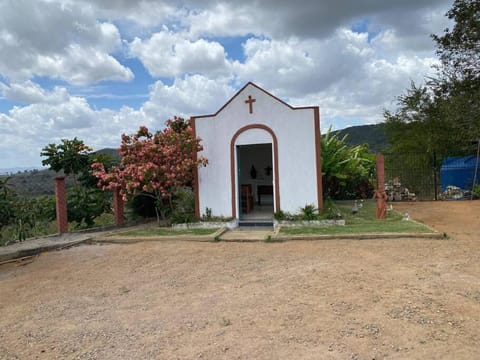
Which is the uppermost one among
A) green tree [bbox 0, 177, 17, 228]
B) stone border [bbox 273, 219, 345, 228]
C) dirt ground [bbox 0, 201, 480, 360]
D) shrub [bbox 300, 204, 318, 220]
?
green tree [bbox 0, 177, 17, 228]

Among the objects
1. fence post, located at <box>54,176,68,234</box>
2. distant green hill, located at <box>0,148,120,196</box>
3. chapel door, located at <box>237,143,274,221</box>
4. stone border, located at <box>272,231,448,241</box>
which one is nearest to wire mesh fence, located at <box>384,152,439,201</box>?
chapel door, located at <box>237,143,274,221</box>

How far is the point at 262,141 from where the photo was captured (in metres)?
9.37

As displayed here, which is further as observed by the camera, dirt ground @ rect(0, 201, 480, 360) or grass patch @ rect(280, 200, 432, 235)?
grass patch @ rect(280, 200, 432, 235)

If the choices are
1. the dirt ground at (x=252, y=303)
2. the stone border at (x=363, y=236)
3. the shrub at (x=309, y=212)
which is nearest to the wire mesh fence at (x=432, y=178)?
the shrub at (x=309, y=212)

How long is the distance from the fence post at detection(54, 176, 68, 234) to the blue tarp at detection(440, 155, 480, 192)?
14.8 m

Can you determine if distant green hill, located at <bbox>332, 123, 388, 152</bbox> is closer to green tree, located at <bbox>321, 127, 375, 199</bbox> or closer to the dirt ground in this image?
green tree, located at <bbox>321, 127, 375, 199</bbox>

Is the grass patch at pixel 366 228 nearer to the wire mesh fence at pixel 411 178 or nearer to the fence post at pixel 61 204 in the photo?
the fence post at pixel 61 204

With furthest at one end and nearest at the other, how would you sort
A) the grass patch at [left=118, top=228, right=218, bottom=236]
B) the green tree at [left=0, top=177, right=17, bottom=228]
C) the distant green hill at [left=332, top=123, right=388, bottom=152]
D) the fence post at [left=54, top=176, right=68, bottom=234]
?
1. the distant green hill at [left=332, top=123, right=388, bottom=152]
2. the fence post at [left=54, top=176, right=68, bottom=234]
3. the grass patch at [left=118, top=228, right=218, bottom=236]
4. the green tree at [left=0, top=177, right=17, bottom=228]

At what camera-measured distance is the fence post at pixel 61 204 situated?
9.12 meters

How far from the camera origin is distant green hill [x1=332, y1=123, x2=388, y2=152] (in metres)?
23.0

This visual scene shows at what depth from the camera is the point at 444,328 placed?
344cm

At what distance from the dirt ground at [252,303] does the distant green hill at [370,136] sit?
1664cm

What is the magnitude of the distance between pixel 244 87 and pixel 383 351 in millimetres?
7383

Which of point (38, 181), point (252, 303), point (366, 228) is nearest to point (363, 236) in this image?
point (366, 228)
